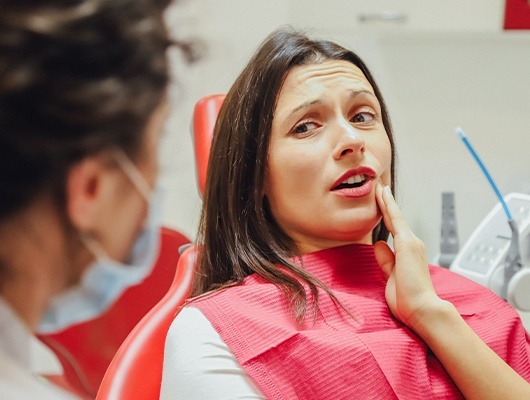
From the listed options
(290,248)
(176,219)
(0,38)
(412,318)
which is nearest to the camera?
(0,38)

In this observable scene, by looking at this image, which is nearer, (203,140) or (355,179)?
(355,179)

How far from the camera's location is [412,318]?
112cm

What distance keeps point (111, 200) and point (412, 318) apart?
2.73ft

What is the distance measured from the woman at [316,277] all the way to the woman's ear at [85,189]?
2.13ft

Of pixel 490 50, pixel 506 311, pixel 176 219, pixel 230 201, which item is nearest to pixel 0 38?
pixel 176 219

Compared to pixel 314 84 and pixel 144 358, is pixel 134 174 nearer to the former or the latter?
pixel 144 358

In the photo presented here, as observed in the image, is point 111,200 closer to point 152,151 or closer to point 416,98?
point 152,151

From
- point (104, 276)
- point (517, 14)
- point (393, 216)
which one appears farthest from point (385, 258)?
point (517, 14)

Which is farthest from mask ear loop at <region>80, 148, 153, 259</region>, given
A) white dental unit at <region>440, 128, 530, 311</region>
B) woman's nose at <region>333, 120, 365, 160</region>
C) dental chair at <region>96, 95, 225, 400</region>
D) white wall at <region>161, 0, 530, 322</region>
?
white wall at <region>161, 0, 530, 322</region>

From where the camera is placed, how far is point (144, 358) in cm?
108

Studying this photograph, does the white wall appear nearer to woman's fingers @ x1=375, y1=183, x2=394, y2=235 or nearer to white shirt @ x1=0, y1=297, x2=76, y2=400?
woman's fingers @ x1=375, y1=183, x2=394, y2=235

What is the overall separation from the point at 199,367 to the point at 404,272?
354mm

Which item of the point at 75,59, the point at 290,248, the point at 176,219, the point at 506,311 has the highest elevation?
the point at 75,59

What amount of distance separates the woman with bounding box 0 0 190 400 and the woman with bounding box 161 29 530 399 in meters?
0.63
